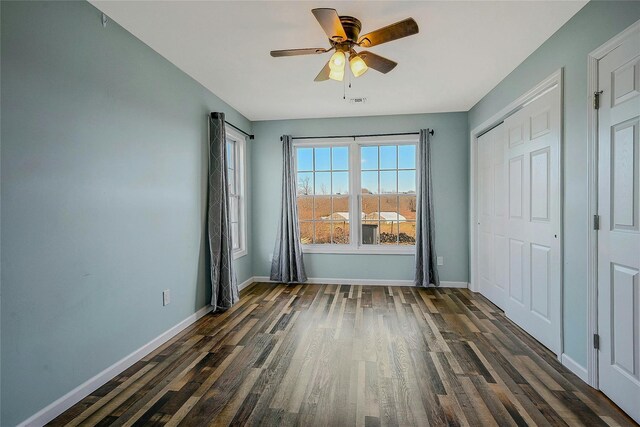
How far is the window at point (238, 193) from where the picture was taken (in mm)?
4609

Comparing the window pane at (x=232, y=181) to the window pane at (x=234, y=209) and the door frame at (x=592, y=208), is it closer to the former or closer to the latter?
the window pane at (x=234, y=209)

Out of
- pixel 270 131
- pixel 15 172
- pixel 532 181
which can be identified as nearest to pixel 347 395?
pixel 15 172

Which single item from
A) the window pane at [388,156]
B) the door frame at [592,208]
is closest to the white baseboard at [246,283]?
Answer: the window pane at [388,156]

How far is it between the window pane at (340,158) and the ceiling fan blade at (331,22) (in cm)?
277

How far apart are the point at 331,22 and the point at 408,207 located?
131 inches

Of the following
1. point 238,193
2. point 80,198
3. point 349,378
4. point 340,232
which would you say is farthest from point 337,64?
point 340,232

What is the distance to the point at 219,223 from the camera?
3.54 metres

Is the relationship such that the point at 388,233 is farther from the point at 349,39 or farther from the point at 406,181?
the point at 349,39

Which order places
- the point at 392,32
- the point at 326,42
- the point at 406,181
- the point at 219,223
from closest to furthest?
the point at 392,32 < the point at 326,42 < the point at 219,223 < the point at 406,181

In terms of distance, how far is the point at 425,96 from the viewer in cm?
387

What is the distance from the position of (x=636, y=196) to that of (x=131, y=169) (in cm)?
329

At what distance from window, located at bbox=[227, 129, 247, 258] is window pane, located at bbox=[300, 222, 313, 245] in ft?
2.94

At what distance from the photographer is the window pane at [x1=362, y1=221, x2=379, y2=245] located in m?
4.88

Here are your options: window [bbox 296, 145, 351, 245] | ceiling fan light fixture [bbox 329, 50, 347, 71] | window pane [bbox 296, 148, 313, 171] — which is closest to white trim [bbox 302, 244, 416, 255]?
window [bbox 296, 145, 351, 245]
